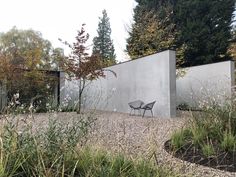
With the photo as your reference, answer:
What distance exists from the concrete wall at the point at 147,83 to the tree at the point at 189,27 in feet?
16.2

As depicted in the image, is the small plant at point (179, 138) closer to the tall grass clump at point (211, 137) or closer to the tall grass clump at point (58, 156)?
the tall grass clump at point (211, 137)

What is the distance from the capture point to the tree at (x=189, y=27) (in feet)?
60.2

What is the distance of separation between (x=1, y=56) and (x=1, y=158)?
1123 centimetres

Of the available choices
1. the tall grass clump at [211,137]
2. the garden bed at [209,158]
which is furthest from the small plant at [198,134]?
the garden bed at [209,158]

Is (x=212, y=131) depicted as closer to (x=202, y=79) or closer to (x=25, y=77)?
(x=202, y=79)

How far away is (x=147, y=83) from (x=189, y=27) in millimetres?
10128

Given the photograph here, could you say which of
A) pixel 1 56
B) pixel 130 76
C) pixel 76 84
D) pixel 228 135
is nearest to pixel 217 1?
pixel 130 76

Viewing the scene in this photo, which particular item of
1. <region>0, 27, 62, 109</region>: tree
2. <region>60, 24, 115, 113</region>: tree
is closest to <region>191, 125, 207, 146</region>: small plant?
<region>0, 27, 62, 109</region>: tree

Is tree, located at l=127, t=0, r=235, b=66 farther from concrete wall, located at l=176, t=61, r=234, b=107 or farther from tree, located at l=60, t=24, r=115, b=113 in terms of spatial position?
tree, located at l=60, t=24, r=115, b=113

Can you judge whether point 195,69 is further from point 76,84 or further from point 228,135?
point 228,135

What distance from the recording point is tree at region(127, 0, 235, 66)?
18359mm

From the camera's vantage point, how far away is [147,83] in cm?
1112

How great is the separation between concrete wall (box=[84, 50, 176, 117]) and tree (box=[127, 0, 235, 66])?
4.93 m

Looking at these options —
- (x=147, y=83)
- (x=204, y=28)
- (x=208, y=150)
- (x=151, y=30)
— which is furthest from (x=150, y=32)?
(x=208, y=150)
